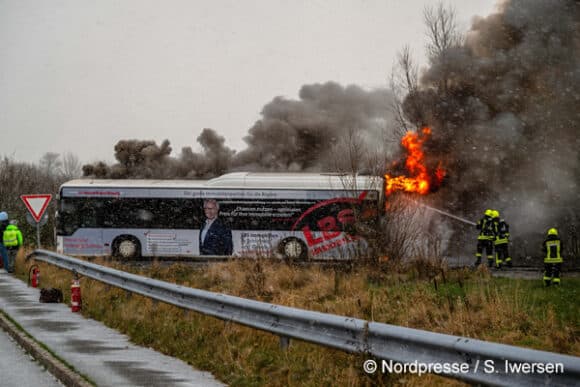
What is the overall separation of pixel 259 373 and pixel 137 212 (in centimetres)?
1888

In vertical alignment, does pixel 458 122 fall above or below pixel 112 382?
above

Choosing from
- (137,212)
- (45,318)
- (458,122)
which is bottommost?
(45,318)

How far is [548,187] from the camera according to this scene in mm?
32188

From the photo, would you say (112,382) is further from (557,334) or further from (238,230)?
(238,230)

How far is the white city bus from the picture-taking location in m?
24.2

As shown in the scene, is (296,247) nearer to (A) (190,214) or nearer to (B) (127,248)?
(A) (190,214)

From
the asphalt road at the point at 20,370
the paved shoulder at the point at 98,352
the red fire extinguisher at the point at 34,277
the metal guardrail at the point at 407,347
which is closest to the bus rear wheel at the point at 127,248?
the red fire extinguisher at the point at 34,277

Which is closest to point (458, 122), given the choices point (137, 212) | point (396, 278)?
point (137, 212)

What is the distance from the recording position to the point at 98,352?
859 cm

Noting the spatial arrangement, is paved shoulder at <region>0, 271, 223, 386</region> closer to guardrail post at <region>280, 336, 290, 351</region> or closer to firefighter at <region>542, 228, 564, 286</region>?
guardrail post at <region>280, 336, 290, 351</region>

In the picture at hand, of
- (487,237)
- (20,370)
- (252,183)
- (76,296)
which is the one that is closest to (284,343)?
Answer: (20,370)

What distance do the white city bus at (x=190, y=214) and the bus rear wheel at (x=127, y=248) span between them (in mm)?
34

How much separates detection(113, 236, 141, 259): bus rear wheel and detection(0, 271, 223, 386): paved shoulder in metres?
11.8

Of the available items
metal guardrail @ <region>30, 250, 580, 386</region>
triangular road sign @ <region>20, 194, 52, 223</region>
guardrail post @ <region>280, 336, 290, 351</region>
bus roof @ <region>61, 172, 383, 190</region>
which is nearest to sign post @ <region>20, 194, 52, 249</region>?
triangular road sign @ <region>20, 194, 52, 223</region>
